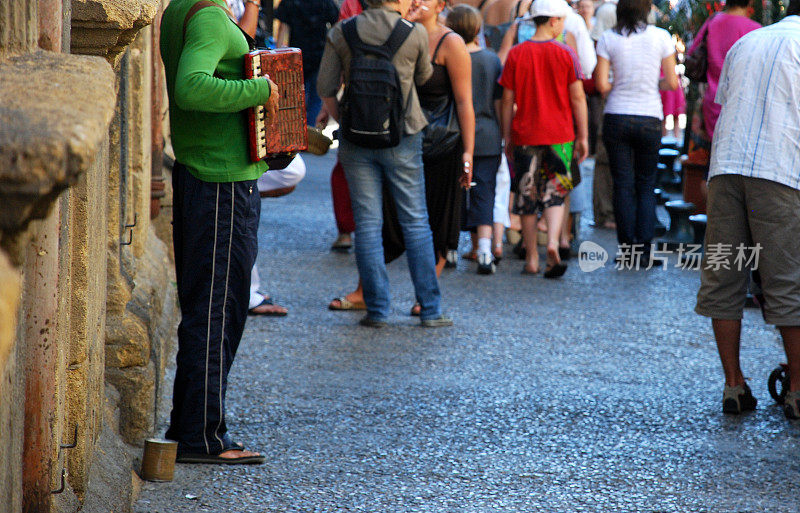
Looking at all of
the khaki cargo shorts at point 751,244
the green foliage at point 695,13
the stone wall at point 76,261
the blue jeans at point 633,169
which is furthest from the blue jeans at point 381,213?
the green foliage at point 695,13

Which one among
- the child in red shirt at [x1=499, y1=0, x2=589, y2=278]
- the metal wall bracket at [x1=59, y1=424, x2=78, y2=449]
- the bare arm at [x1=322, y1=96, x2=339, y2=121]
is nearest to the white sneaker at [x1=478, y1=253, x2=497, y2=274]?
the child in red shirt at [x1=499, y1=0, x2=589, y2=278]

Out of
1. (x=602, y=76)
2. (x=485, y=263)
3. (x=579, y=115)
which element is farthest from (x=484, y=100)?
(x=485, y=263)

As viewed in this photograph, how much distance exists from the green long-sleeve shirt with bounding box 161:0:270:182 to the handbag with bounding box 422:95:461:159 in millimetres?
2688

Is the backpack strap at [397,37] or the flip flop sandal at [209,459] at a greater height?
the backpack strap at [397,37]

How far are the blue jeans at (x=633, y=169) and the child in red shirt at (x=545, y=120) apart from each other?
1.16ft

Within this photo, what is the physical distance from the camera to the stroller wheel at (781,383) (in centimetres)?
489

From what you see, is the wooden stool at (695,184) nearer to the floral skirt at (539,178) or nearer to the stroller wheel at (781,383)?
the floral skirt at (539,178)

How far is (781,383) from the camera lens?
4961mm

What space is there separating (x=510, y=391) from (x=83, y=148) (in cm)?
396

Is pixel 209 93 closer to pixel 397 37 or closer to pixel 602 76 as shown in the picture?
pixel 397 37

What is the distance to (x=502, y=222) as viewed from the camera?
28.0 ft

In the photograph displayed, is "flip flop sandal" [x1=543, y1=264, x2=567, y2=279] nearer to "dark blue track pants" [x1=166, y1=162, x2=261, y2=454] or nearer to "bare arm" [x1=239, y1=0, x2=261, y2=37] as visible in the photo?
"bare arm" [x1=239, y1=0, x2=261, y2=37]

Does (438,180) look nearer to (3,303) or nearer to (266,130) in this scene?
(266,130)

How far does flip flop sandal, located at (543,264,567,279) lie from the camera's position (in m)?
7.87
